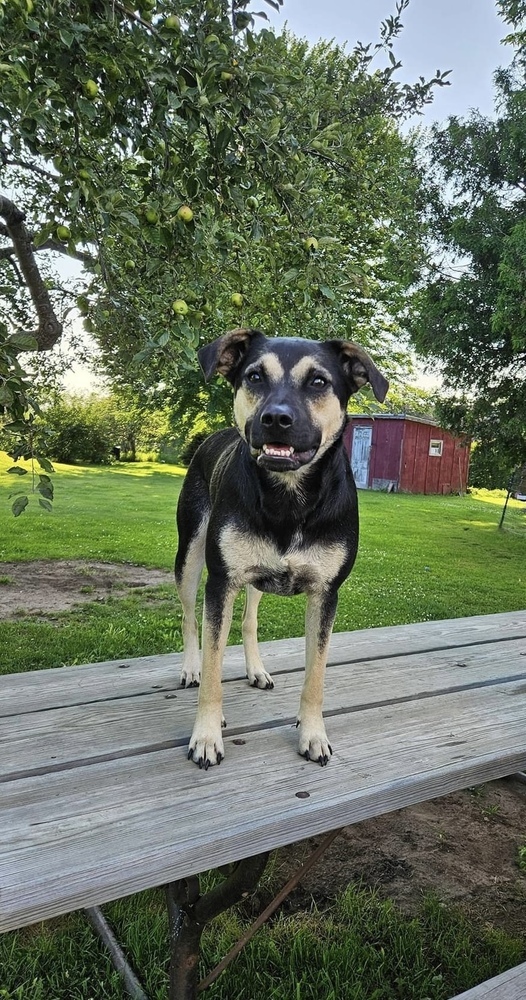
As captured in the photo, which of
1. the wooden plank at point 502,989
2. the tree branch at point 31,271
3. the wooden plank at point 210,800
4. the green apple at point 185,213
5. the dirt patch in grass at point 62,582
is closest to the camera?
the wooden plank at point 210,800

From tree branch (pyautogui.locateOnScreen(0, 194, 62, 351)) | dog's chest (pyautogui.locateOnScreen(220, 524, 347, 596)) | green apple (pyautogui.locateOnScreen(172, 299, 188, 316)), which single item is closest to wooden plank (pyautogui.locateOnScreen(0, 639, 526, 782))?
dog's chest (pyautogui.locateOnScreen(220, 524, 347, 596))

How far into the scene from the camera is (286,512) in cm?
242

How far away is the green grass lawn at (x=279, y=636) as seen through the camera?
114 inches

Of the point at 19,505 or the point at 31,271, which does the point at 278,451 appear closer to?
the point at 19,505

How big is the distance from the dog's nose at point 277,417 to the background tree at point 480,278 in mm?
10998

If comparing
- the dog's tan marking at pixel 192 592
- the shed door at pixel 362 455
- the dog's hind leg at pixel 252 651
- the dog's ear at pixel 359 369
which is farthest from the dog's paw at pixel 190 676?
the shed door at pixel 362 455

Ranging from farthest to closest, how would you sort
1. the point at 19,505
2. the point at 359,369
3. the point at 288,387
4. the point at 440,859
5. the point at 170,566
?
the point at 170,566
the point at 440,859
the point at 19,505
the point at 359,369
the point at 288,387

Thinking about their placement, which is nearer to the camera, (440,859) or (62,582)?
(440,859)

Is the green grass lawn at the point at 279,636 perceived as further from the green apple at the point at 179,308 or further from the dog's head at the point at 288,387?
the green apple at the point at 179,308

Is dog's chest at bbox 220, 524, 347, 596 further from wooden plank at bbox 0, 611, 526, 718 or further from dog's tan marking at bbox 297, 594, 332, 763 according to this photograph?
wooden plank at bbox 0, 611, 526, 718

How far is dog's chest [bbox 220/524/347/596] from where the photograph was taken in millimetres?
2432

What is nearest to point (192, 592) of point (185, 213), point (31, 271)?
point (185, 213)

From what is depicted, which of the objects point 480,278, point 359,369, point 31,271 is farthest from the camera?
point 480,278

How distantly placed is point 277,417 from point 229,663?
191 cm
